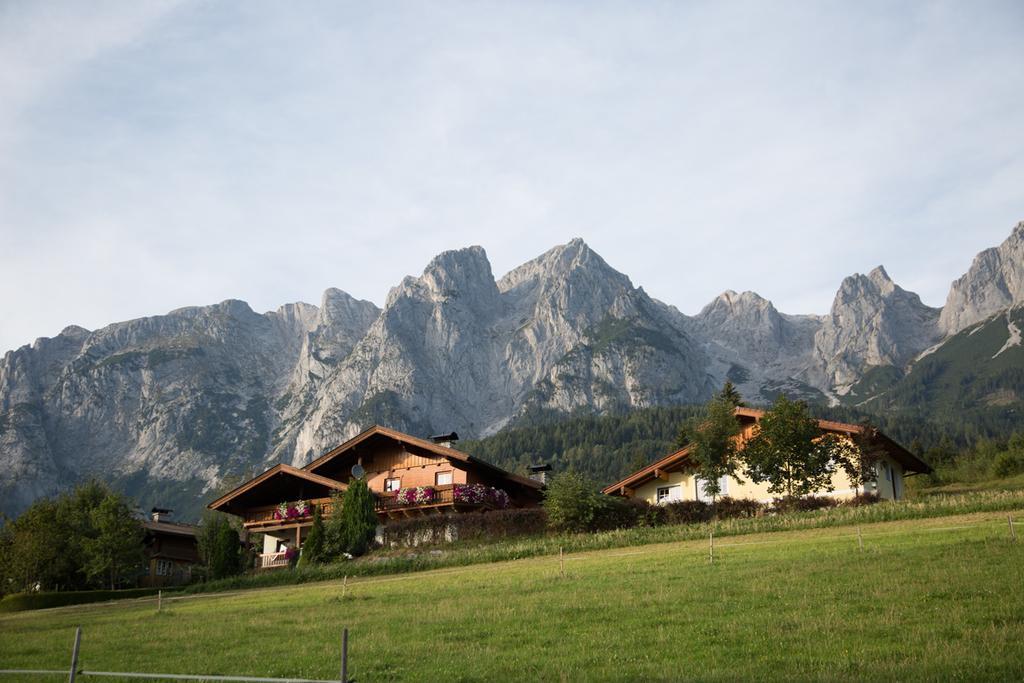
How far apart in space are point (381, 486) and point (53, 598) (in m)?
21.1

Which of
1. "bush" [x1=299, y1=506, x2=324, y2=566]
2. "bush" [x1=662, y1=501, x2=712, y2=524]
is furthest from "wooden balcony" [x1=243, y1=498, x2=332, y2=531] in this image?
"bush" [x1=662, y1=501, x2=712, y2=524]

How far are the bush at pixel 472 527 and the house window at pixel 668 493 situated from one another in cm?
1324

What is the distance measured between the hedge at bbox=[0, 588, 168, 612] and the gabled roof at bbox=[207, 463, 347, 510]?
374 inches

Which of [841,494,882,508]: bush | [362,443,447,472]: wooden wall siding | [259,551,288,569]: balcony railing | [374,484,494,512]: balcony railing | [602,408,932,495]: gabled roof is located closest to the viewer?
[841,494,882,508]: bush

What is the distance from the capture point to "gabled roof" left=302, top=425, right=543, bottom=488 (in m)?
56.8

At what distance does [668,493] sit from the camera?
2312 inches

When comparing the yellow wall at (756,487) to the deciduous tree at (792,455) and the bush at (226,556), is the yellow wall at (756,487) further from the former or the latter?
the bush at (226,556)

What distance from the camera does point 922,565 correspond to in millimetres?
23609

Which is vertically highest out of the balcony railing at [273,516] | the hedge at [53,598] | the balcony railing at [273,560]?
the balcony railing at [273,516]

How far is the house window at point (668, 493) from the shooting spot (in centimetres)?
5810

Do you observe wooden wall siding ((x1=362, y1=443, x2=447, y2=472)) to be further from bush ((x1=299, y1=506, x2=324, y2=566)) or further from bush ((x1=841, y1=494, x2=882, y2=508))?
bush ((x1=841, y1=494, x2=882, y2=508))

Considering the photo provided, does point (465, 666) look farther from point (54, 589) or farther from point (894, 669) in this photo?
point (54, 589)

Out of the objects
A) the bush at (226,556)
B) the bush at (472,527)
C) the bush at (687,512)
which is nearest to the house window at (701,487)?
the bush at (687,512)

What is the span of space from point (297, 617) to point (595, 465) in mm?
155355
